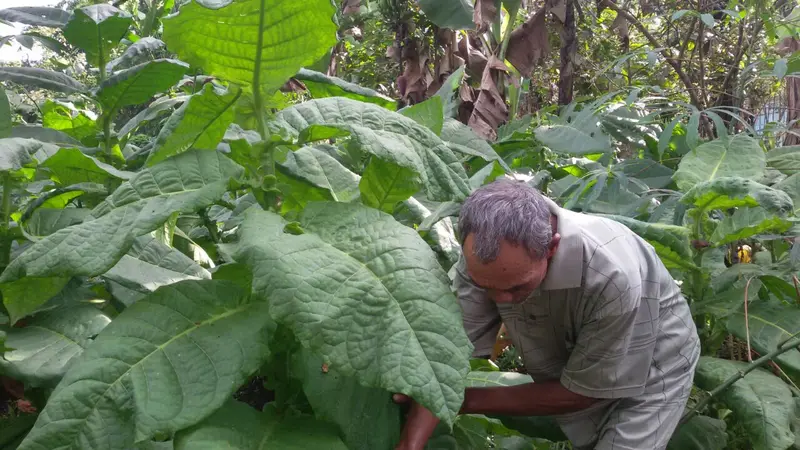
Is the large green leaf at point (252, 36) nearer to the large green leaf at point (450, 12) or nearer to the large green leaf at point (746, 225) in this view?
the large green leaf at point (746, 225)

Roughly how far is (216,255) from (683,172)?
1.43m

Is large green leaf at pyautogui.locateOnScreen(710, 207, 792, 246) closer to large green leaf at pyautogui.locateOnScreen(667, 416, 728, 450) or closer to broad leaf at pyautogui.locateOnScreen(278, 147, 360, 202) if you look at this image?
large green leaf at pyautogui.locateOnScreen(667, 416, 728, 450)

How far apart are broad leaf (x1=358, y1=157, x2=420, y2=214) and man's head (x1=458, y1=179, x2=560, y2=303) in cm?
14

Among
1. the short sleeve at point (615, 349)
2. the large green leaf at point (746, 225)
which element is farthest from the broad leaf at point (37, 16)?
the large green leaf at point (746, 225)

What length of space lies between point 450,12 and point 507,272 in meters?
2.64

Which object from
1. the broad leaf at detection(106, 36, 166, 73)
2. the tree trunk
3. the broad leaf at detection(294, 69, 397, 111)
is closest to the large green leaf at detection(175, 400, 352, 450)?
the broad leaf at detection(294, 69, 397, 111)

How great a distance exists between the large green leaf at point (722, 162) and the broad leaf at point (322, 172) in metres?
1.07

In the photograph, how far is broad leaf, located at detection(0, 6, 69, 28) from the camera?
78.0 inches

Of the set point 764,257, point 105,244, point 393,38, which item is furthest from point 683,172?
point 393,38

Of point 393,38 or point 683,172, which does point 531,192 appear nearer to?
point 683,172

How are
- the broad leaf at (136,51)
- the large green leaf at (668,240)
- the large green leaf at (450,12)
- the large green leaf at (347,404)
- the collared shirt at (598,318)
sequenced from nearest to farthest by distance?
1. the large green leaf at (347,404)
2. the collared shirt at (598,318)
3. the large green leaf at (668,240)
4. the broad leaf at (136,51)
5. the large green leaf at (450,12)

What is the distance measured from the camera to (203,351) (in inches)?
45.7

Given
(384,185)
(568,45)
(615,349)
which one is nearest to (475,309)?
(615,349)

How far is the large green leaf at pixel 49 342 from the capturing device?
1265mm
